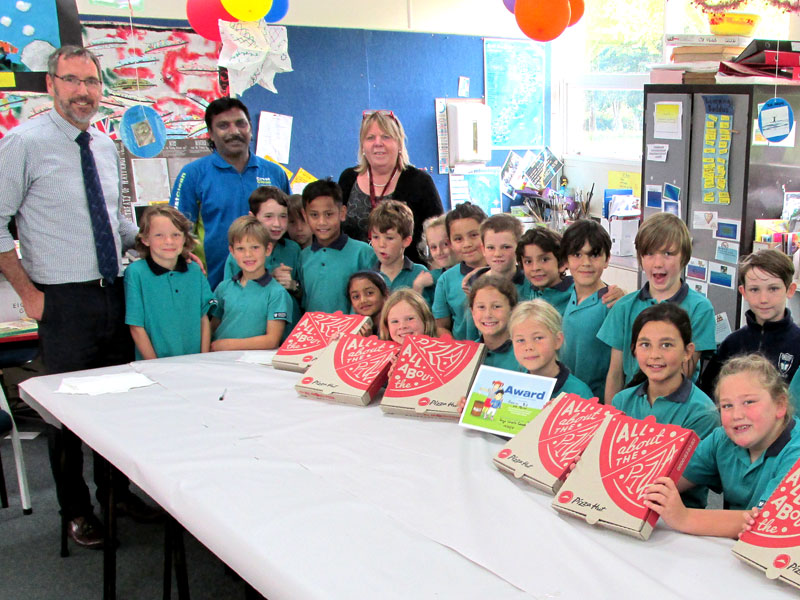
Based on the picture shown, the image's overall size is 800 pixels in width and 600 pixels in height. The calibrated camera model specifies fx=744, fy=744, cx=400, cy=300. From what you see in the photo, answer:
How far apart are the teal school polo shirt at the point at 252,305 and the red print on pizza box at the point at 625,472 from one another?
1.61 m

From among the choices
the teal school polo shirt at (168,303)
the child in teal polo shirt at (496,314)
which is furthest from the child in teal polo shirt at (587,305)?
the teal school polo shirt at (168,303)

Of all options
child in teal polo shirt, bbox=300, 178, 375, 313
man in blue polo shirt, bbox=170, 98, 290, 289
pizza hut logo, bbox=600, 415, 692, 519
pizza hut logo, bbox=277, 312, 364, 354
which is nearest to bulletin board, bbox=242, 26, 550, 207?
man in blue polo shirt, bbox=170, 98, 290, 289

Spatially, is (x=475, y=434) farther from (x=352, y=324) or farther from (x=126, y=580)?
(x=126, y=580)

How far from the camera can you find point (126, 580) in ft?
8.61

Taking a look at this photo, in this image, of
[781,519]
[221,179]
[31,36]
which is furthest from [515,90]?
[781,519]

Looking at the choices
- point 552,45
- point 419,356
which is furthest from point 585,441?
point 552,45

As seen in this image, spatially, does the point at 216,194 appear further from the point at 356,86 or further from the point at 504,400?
the point at 356,86

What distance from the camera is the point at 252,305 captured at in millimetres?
2926

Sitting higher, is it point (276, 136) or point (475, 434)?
point (276, 136)

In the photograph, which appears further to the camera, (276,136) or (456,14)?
(456,14)

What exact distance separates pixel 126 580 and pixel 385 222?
1.59 meters

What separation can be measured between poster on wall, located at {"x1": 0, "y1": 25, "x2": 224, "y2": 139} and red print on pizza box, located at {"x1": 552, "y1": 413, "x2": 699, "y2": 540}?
3.65 metres

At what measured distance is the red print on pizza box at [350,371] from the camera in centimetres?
221

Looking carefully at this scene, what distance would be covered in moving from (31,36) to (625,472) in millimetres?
3698
